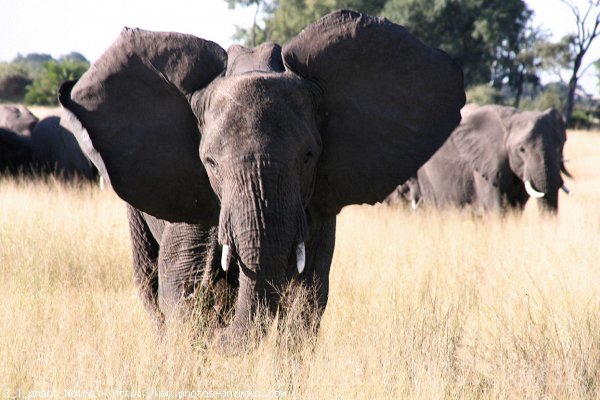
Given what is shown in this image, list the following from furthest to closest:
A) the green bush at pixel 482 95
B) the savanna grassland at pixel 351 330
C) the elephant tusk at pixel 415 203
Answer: the green bush at pixel 482 95 < the elephant tusk at pixel 415 203 < the savanna grassland at pixel 351 330

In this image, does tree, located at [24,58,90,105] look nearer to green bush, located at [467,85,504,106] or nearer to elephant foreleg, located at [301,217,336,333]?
green bush, located at [467,85,504,106]

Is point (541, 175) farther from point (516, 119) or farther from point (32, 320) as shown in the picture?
point (32, 320)

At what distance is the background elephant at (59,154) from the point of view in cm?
1675

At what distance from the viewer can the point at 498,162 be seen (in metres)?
13.2

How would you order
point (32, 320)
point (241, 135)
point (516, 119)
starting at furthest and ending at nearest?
point (516, 119)
point (32, 320)
point (241, 135)

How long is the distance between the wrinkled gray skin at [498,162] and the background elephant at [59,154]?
6111 mm

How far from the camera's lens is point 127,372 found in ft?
14.2

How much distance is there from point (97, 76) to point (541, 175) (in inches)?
347

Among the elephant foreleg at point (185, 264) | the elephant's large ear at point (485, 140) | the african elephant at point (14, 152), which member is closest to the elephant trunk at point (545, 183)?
the elephant's large ear at point (485, 140)

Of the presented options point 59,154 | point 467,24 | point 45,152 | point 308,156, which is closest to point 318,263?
point 308,156

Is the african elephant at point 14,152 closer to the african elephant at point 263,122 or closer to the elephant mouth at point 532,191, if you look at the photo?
the elephant mouth at point 532,191

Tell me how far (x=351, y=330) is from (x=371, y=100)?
1643mm

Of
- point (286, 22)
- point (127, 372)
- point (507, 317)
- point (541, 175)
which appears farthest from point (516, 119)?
point (286, 22)

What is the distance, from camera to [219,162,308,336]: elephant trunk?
12.4ft
